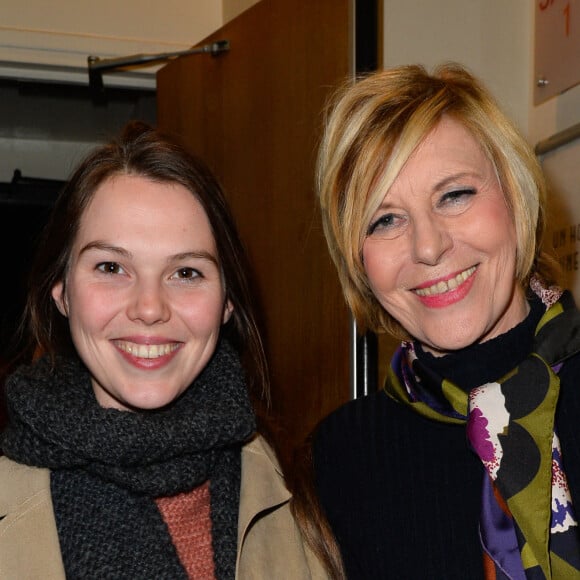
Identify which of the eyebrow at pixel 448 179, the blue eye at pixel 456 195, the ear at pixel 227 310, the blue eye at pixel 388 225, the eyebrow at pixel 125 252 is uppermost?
the eyebrow at pixel 448 179

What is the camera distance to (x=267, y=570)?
1663mm

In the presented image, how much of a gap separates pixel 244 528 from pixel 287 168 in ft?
4.83

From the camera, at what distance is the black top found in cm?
166

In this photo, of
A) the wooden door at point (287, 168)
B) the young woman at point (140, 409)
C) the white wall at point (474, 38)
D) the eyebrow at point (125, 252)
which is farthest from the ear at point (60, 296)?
the white wall at point (474, 38)

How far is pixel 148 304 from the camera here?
5.29ft

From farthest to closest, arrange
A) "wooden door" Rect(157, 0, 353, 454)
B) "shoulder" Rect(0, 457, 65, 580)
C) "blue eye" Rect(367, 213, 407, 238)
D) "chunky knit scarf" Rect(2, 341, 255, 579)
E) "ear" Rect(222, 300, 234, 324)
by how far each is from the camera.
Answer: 1. "wooden door" Rect(157, 0, 353, 454)
2. "ear" Rect(222, 300, 234, 324)
3. "blue eye" Rect(367, 213, 407, 238)
4. "chunky knit scarf" Rect(2, 341, 255, 579)
5. "shoulder" Rect(0, 457, 65, 580)

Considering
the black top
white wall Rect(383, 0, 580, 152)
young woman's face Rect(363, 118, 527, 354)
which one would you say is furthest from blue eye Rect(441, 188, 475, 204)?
white wall Rect(383, 0, 580, 152)

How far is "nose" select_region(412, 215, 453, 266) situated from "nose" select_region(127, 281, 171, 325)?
0.42 meters

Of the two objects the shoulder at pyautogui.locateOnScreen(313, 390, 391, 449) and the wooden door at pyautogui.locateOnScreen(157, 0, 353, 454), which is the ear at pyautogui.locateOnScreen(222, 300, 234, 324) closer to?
the shoulder at pyautogui.locateOnScreen(313, 390, 391, 449)

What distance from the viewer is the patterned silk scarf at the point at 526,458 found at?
61.6 inches

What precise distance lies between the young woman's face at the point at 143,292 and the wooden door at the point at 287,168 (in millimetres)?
980

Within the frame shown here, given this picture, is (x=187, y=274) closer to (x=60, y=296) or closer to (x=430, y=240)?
(x=60, y=296)

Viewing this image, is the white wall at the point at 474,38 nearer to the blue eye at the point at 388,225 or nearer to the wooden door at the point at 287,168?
the wooden door at the point at 287,168

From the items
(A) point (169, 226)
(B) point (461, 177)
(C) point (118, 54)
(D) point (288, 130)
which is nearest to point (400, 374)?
(B) point (461, 177)
